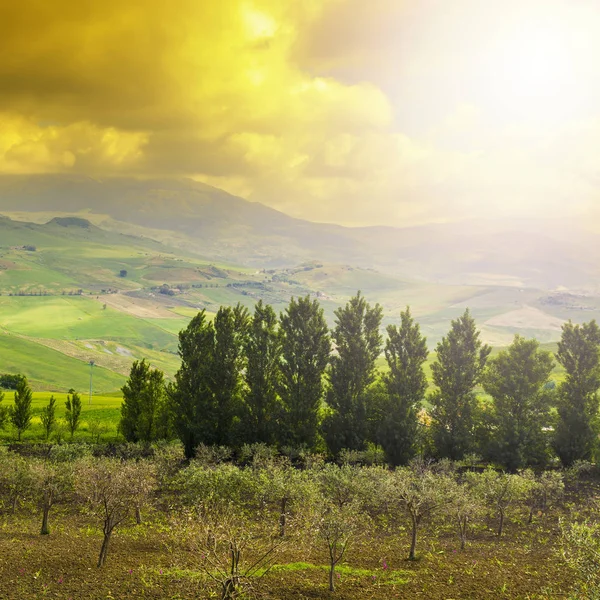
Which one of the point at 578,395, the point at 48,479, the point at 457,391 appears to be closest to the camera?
Answer: the point at 48,479

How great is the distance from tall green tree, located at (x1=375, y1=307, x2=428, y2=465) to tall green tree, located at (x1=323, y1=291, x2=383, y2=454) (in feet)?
8.24

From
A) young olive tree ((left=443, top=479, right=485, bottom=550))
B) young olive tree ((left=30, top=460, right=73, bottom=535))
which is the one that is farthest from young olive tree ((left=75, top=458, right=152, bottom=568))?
young olive tree ((left=443, top=479, right=485, bottom=550))

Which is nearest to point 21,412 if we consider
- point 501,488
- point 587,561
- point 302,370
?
point 302,370

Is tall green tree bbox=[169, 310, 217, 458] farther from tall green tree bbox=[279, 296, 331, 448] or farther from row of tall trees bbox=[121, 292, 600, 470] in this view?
tall green tree bbox=[279, 296, 331, 448]

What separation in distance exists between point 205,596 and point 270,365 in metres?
40.4

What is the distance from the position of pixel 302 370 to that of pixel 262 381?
5.90 m

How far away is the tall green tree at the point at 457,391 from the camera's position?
63.3m

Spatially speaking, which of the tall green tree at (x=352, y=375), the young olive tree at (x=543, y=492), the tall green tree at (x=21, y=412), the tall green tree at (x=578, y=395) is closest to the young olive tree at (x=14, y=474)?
the tall green tree at (x=21, y=412)

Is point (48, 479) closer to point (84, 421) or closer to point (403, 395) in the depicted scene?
point (403, 395)

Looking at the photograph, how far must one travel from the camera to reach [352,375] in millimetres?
66688

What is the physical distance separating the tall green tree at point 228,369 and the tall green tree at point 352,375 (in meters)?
13.0

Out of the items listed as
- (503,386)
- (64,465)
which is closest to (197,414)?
(64,465)

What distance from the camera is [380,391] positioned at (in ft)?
221

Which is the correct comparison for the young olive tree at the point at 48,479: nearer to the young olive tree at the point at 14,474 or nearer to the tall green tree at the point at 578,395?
the young olive tree at the point at 14,474
